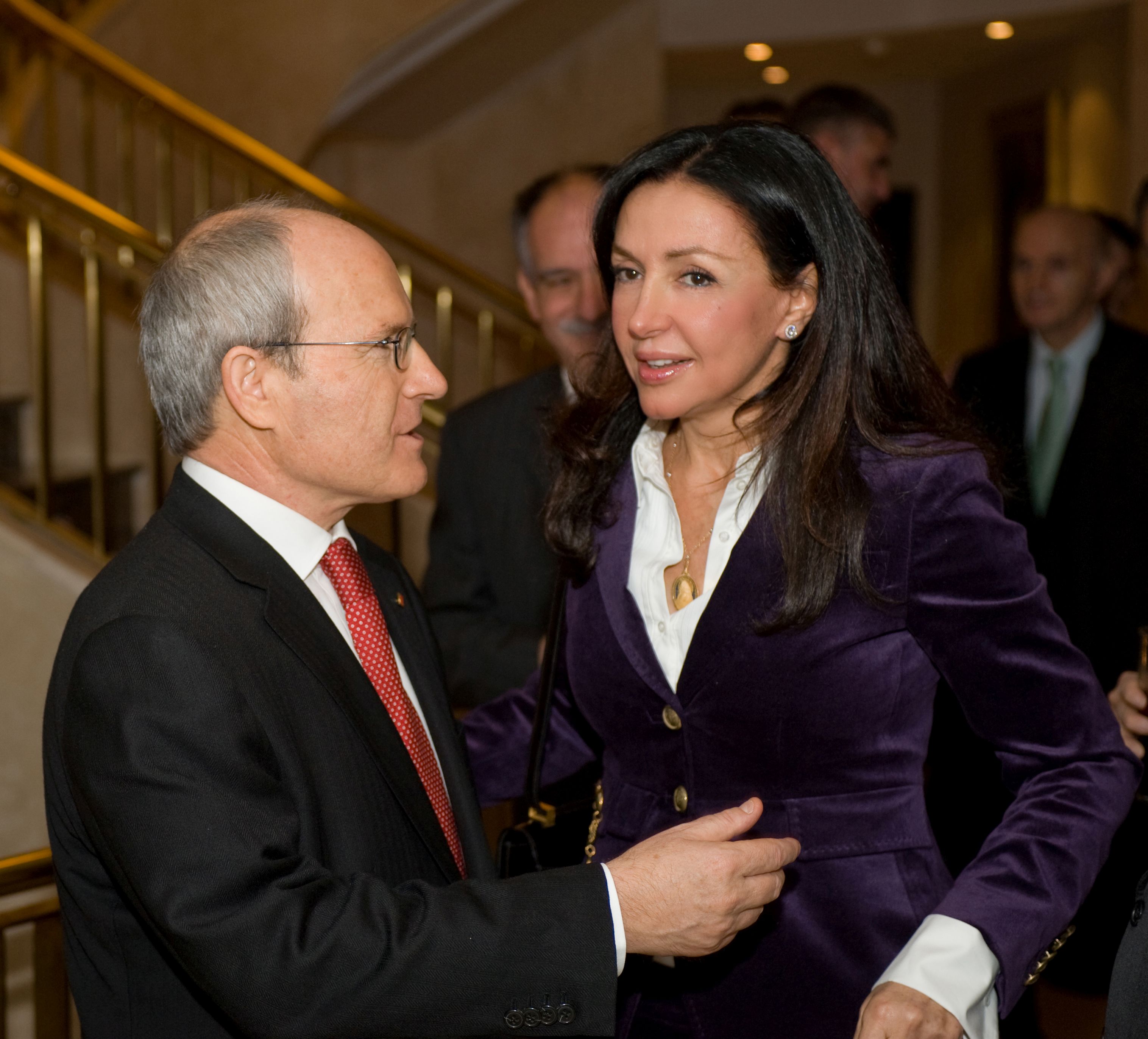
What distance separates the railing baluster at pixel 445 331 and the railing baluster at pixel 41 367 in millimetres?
1803

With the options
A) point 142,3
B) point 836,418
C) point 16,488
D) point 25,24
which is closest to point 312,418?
point 836,418

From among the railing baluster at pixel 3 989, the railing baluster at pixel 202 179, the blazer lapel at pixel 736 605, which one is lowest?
the railing baluster at pixel 3 989

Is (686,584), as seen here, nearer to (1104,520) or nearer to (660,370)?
(660,370)

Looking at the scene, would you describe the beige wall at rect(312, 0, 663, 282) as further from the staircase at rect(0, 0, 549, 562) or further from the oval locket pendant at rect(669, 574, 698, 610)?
the oval locket pendant at rect(669, 574, 698, 610)

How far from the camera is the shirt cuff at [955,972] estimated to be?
1.42 m

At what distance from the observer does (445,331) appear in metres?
7.28

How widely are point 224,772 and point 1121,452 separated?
3.02 meters

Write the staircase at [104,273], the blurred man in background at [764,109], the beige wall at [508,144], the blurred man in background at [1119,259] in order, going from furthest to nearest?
the beige wall at [508,144] < the blurred man in background at [1119,259] < the staircase at [104,273] < the blurred man in background at [764,109]

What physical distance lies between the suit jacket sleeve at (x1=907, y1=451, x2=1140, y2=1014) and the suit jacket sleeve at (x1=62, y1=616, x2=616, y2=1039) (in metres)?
0.51

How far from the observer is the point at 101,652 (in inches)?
54.1

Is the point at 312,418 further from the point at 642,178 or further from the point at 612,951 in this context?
the point at 612,951

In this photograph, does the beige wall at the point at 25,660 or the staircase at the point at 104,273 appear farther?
the staircase at the point at 104,273

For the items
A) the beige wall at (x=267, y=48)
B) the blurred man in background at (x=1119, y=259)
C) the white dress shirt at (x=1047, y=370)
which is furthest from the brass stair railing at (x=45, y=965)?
the beige wall at (x=267, y=48)

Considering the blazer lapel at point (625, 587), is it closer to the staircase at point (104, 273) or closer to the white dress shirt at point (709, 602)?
the white dress shirt at point (709, 602)
